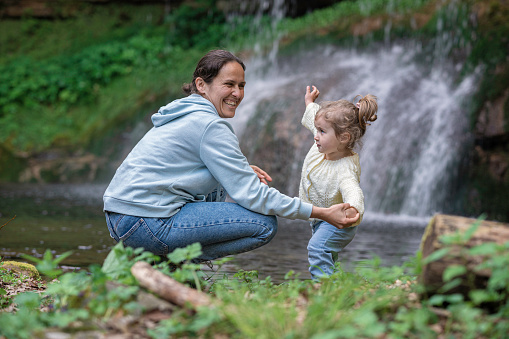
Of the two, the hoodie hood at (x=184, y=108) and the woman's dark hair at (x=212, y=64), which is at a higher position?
the woman's dark hair at (x=212, y=64)

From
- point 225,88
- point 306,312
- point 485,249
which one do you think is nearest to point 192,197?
point 225,88

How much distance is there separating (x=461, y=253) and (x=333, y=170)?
156 cm

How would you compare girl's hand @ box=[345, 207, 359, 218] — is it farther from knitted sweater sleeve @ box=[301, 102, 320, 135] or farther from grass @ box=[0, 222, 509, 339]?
grass @ box=[0, 222, 509, 339]

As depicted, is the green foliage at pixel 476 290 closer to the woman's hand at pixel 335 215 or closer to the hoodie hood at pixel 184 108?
the woman's hand at pixel 335 215

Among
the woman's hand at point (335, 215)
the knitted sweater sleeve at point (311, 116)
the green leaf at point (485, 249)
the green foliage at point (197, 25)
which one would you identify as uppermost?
the green foliage at point (197, 25)

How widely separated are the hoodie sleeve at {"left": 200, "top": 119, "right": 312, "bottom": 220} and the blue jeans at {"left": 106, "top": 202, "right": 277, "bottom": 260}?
0.10 meters

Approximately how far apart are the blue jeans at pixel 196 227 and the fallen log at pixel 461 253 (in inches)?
47.1

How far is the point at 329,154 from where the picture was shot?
11.9 ft

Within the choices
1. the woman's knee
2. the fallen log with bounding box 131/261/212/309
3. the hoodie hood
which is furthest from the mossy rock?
the fallen log with bounding box 131/261/212/309

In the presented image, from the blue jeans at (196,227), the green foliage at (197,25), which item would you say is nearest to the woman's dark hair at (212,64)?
the blue jeans at (196,227)

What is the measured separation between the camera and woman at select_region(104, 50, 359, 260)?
3.14 meters

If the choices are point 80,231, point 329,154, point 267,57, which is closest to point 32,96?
point 267,57

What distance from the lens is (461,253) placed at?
2031 mm

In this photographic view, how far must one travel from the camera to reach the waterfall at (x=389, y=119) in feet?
27.9
